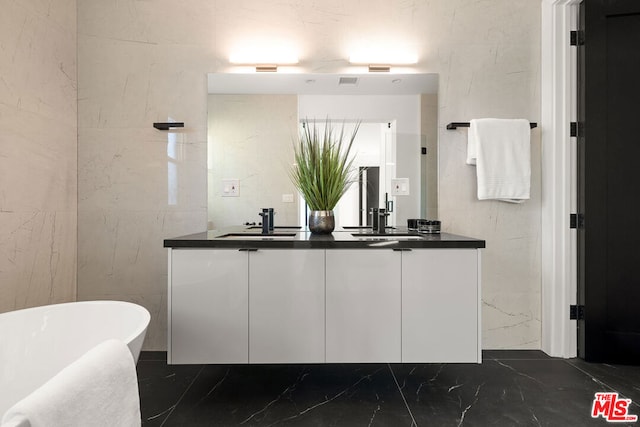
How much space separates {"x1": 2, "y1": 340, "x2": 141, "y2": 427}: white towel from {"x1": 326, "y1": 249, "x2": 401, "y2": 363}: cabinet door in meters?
0.91

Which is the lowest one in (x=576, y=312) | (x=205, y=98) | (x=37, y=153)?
(x=576, y=312)

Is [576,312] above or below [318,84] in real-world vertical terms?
below

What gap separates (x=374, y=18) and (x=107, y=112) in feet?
5.98

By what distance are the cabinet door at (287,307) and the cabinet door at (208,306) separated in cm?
5

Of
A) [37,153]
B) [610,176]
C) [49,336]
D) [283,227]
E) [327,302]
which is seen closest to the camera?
[49,336]

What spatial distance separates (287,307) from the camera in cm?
176

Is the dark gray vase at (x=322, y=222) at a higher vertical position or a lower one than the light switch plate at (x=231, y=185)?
lower

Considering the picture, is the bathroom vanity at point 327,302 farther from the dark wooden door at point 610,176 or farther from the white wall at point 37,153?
the dark wooden door at point 610,176

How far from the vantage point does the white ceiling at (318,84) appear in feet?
8.05

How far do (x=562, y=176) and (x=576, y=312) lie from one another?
0.85 meters

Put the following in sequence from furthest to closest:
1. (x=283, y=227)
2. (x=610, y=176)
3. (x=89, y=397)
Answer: (x=283, y=227) → (x=610, y=176) → (x=89, y=397)

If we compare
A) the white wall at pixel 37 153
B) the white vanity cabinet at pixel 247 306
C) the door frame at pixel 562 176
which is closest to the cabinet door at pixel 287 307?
the white vanity cabinet at pixel 247 306

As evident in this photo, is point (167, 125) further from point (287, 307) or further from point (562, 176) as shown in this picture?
point (562, 176)

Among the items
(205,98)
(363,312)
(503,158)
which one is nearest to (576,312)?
(503,158)
